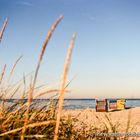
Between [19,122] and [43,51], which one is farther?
[19,122]

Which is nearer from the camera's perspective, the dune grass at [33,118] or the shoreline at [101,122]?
the dune grass at [33,118]

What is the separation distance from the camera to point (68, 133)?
3.05 meters

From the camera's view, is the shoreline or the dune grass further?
the shoreline

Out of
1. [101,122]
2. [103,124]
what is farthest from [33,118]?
[101,122]

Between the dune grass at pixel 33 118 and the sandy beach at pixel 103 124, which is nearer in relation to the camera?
the dune grass at pixel 33 118

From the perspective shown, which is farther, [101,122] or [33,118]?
[101,122]

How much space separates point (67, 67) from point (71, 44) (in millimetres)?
102

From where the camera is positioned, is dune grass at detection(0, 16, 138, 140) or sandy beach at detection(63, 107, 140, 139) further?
sandy beach at detection(63, 107, 140, 139)

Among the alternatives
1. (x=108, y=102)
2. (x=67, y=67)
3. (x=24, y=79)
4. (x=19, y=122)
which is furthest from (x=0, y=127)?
(x=108, y=102)

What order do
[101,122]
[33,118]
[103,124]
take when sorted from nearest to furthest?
[33,118], [103,124], [101,122]

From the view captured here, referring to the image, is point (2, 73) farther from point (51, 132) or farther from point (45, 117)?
point (45, 117)

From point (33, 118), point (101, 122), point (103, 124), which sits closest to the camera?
point (33, 118)

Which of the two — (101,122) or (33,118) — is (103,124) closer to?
(101,122)

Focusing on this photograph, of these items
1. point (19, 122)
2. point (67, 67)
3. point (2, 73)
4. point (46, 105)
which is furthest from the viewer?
point (46, 105)
